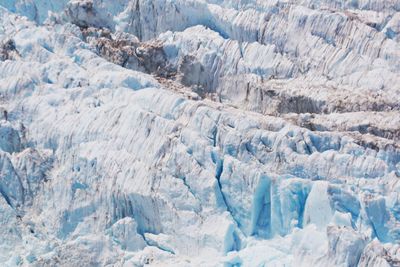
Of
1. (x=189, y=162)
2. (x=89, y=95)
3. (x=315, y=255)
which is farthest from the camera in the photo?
(x=89, y=95)

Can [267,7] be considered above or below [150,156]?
above

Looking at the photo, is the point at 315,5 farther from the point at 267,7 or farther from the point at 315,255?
the point at 315,255

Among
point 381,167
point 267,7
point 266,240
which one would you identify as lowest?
point 266,240

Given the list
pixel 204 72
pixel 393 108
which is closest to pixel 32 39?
pixel 204 72

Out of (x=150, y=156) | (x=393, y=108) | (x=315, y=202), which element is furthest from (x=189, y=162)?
(x=393, y=108)

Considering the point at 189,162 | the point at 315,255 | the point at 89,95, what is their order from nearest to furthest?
1. the point at 315,255
2. the point at 189,162
3. the point at 89,95

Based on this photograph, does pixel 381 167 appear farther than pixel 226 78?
No
